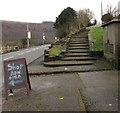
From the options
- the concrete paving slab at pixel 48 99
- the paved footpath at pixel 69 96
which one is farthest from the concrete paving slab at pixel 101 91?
the concrete paving slab at pixel 48 99

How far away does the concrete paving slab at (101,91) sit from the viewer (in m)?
3.99

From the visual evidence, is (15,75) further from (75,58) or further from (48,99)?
(75,58)

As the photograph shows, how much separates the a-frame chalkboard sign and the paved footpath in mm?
338

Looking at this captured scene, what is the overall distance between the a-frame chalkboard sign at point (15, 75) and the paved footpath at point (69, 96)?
34cm

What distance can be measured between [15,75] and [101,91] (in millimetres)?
2694

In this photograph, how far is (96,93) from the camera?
15.9 ft

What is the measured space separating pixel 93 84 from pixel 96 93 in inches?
36.8

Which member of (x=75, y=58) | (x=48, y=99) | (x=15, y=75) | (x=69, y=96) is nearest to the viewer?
(x=48, y=99)

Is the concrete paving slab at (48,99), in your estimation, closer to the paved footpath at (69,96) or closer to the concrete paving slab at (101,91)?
the paved footpath at (69,96)

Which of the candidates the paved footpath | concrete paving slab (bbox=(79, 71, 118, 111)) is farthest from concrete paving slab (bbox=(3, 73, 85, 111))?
concrete paving slab (bbox=(79, 71, 118, 111))

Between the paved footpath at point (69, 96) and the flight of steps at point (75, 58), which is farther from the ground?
the flight of steps at point (75, 58)

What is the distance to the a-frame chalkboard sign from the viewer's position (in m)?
4.90

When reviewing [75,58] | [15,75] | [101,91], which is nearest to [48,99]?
[15,75]

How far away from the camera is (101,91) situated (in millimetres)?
5008
